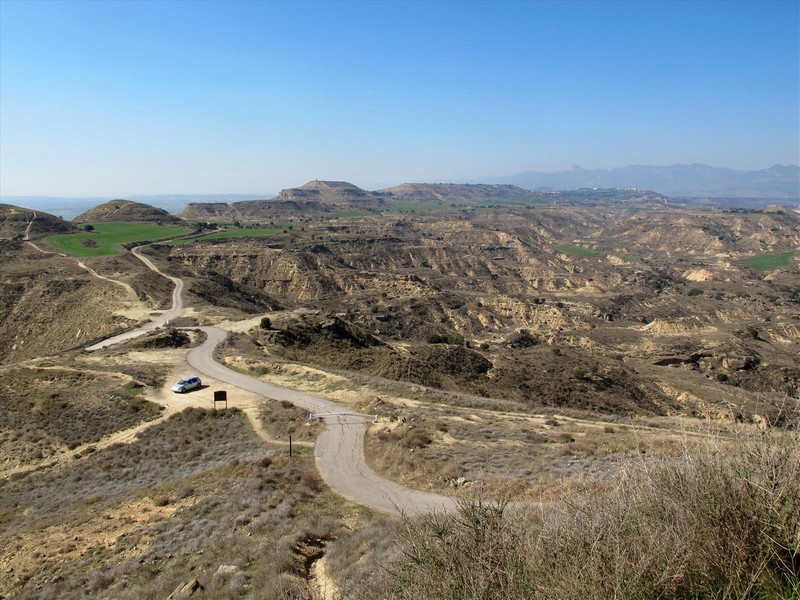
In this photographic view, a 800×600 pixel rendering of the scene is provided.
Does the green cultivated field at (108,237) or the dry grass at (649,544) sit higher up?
the green cultivated field at (108,237)

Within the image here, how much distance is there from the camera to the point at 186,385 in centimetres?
2666

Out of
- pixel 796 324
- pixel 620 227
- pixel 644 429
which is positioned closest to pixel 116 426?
pixel 644 429

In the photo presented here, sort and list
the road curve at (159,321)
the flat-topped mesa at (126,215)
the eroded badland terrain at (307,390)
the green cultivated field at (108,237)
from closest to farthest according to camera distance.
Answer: the eroded badland terrain at (307,390), the road curve at (159,321), the green cultivated field at (108,237), the flat-topped mesa at (126,215)

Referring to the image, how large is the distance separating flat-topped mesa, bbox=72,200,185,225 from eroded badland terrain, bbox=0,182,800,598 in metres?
29.3

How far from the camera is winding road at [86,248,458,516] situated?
13273 millimetres

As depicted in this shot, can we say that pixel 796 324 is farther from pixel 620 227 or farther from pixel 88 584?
pixel 620 227

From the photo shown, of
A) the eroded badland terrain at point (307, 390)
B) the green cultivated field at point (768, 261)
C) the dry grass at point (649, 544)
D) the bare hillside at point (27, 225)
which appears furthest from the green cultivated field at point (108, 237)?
the green cultivated field at point (768, 261)

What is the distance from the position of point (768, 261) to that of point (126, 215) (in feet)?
544

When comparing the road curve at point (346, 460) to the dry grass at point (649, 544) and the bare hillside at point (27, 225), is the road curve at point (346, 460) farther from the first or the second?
the bare hillside at point (27, 225)

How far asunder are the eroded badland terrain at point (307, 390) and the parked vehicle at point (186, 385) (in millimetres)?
596

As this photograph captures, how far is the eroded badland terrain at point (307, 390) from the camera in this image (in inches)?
436

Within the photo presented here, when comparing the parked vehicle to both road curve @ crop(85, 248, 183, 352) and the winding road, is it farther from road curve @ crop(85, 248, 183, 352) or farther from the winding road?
road curve @ crop(85, 248, 183, 352)

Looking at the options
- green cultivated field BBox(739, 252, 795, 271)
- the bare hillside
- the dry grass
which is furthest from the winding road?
green cultivated field BBox(739, 252, 795, 271)

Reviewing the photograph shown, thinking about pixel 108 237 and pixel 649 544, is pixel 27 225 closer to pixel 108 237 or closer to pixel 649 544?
pixel 108 237
